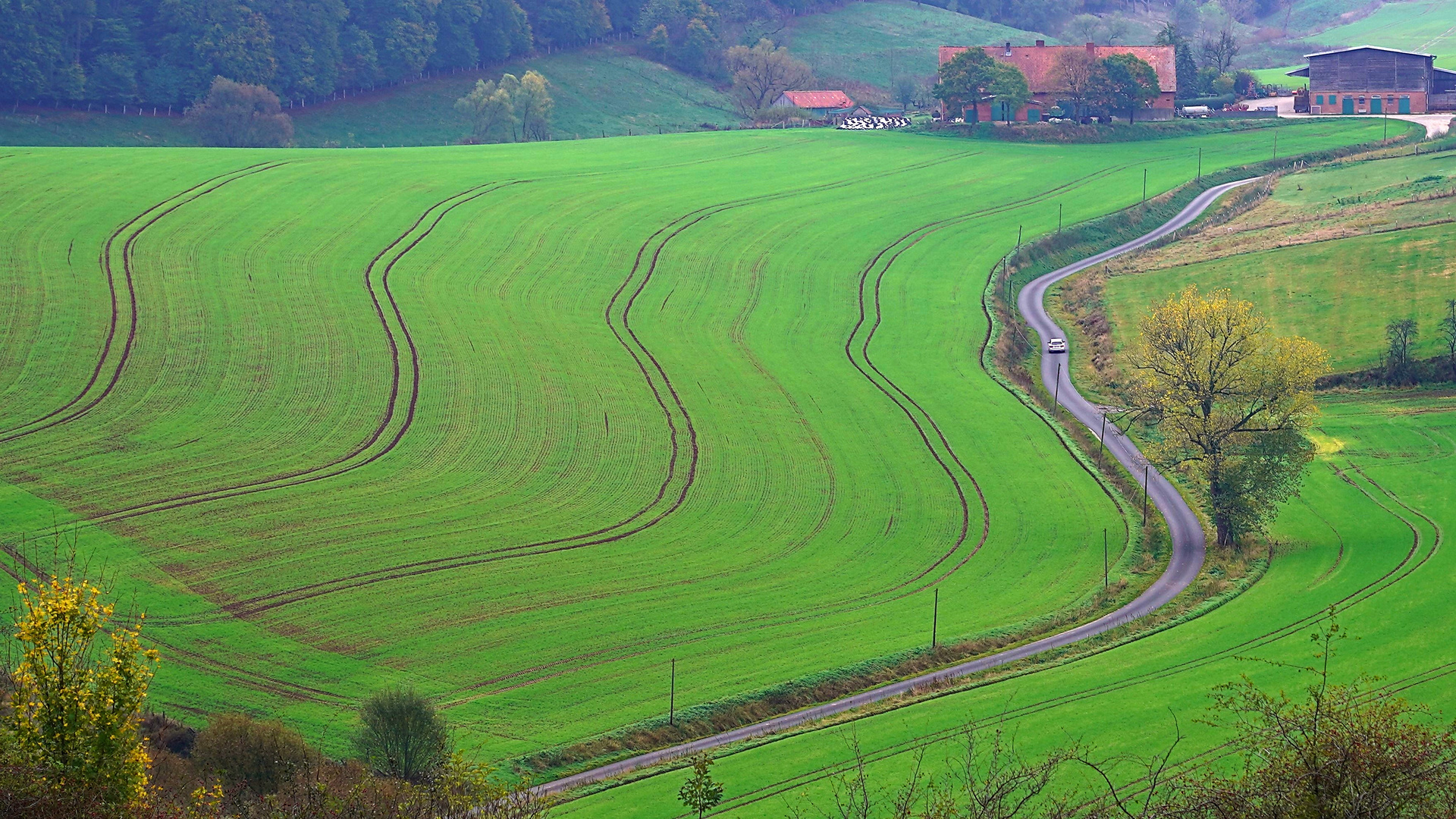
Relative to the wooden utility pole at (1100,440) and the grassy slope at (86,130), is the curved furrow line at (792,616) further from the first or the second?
the grassy slope at (86,130)

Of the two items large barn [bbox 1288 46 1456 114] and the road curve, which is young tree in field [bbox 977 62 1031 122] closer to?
large barn [bbox 1288 46 1456 114]

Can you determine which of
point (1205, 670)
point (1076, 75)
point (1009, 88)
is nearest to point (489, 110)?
point (1009, 88)

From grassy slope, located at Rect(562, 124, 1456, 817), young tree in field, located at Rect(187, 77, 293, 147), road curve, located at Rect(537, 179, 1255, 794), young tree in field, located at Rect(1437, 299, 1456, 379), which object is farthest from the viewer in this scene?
young tree in field, located at Rect(187, 77, 293, 147)

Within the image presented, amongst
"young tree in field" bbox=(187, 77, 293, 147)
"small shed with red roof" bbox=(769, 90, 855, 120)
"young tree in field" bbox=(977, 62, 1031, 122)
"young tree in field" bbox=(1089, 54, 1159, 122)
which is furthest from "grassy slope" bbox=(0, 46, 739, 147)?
"young tree in field" bbox=(1089, 54, 1159, 122)

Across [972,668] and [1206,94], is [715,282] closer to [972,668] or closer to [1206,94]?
[972,668]

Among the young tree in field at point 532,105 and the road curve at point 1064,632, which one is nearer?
the road curve at point 1064,632

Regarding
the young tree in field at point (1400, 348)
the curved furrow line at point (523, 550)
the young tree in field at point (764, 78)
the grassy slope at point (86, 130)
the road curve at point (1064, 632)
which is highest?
the young tree in field at point (764, 78)

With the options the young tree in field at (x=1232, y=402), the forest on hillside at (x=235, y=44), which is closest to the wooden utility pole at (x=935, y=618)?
the young tree in field at (x=1232, y=402)
